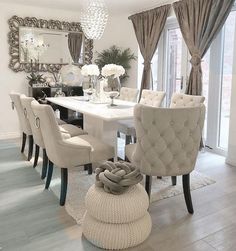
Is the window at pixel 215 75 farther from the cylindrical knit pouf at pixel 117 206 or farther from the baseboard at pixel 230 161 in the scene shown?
the cylindrical knit pouf at pixel 117 206

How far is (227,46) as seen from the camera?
4012mm

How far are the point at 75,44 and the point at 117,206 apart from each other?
4.34 metres

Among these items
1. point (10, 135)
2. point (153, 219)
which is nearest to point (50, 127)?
point (153, 219)

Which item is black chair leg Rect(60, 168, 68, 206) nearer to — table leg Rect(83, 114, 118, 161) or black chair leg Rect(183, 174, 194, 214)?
table leg Rect(83, 114, 118, 161)

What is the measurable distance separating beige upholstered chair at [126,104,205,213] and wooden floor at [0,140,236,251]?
410 mm

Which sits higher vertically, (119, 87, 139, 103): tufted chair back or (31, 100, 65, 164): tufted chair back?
(119, 87, 139, 103): tufted chair back

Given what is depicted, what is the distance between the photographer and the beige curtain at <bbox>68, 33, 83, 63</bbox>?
555 centimetres

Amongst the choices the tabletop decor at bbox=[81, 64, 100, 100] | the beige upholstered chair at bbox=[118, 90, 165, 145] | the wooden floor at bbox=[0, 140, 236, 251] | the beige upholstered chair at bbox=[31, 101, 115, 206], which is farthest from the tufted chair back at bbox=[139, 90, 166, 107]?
the beige upholstered chair at bbox=[31, 101, 115, 206]

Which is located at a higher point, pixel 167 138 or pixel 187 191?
pixel 167 138

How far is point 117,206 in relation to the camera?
1923 millimetres

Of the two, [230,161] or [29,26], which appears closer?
[230,161]

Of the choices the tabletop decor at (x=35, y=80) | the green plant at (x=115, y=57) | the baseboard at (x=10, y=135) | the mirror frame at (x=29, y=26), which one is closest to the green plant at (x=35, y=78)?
the tabletop decor at (x=35, y=80)

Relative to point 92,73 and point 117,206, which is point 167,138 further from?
point 92,73

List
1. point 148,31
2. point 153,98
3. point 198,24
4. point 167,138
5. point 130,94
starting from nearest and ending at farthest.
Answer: point 167,138 < point 153,98 < point 198,24 < point 130,94 < point 148,31
